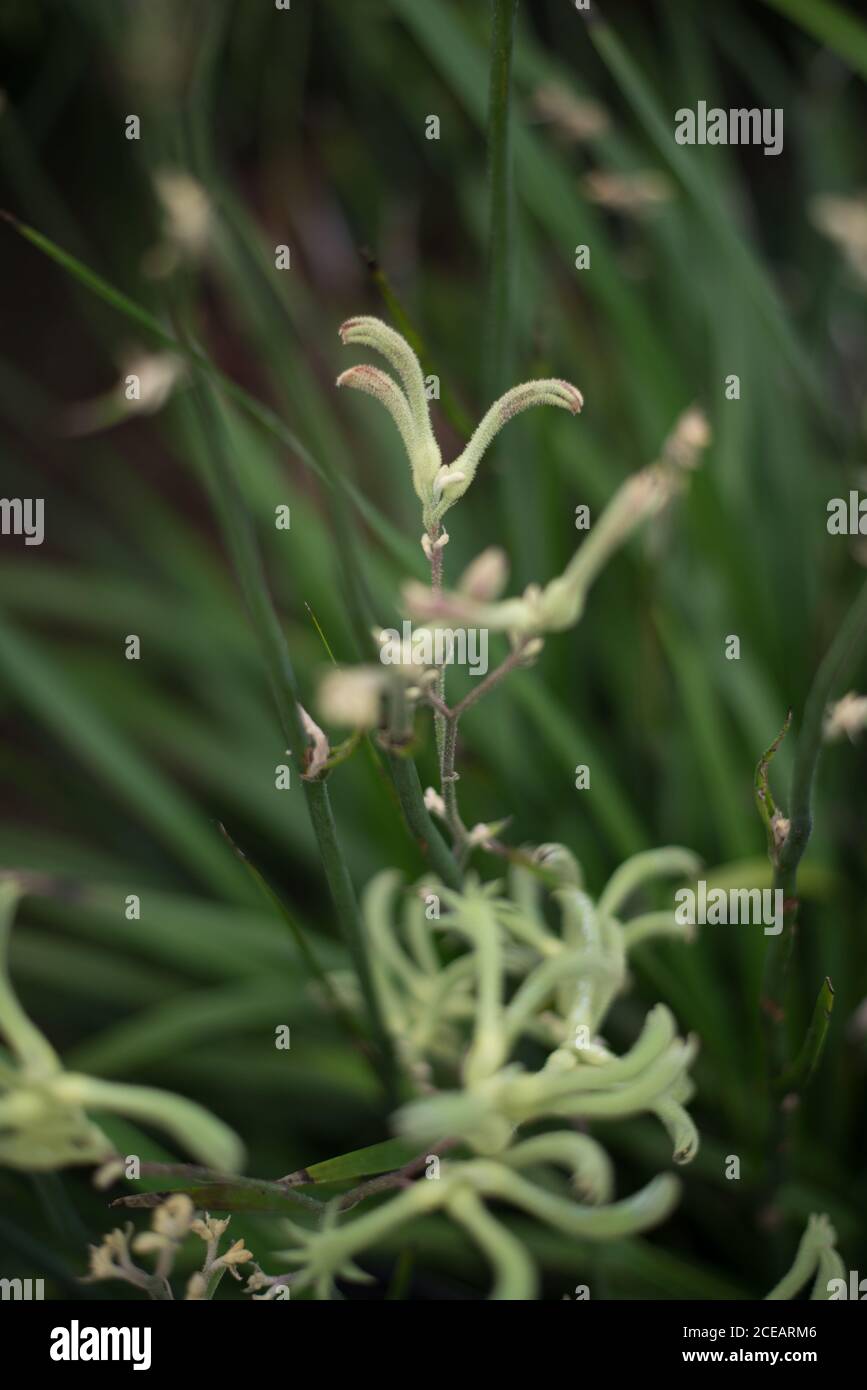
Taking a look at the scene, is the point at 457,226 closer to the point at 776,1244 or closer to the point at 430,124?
the point at 430,124

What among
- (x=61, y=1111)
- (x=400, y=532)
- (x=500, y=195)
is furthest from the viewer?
(x=400, y=532)

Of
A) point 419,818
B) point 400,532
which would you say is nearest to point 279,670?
point 419,818

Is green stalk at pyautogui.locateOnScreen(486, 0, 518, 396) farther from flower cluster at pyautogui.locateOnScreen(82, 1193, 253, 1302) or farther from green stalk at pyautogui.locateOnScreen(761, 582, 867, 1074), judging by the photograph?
flower cluster at pyautogui.locateOnScreen(82, 1193, 253, 1302)

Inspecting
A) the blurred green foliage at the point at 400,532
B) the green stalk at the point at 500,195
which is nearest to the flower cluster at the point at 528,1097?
the blurred green foliage at the point at 400,532

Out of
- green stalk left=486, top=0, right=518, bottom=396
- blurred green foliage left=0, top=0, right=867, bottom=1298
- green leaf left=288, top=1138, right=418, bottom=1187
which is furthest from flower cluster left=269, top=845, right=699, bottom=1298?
green stalk left=486, top=0, right=518, bottom=396

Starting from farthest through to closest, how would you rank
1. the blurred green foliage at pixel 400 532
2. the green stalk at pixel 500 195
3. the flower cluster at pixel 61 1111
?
the blurred green foliage at pixel 400 532
the green stalk at pixel 500 195
the flower cluster at pixel 61 1111

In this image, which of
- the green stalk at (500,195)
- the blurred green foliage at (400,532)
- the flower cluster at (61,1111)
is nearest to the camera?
the flower cluster at (61,1111)

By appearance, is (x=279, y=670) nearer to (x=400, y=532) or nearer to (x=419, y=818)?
(x=419, y=818)

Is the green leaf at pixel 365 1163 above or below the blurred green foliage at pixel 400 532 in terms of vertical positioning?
below

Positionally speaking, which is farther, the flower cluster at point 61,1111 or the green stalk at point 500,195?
the green stalk at point 500,195

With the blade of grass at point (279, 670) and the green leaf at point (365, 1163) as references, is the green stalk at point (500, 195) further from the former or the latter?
the green leaf at point (365, 1163)
